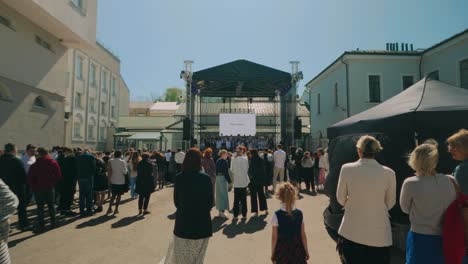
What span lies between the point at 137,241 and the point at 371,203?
4652 mm

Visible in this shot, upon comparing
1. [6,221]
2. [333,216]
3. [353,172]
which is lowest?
[333,216]

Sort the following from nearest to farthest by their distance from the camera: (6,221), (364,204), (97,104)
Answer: (6,221)
(364,204)
(97,104)

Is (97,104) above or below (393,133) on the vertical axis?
above

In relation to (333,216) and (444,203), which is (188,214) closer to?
(444,203)

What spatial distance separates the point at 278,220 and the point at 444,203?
1532mm

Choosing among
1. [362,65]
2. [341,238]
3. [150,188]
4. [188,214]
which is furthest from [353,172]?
[362,65]

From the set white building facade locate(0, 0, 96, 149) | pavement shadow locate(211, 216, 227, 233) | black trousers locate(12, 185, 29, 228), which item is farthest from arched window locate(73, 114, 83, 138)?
pavement shadow locate(211, 216, 227, 233)

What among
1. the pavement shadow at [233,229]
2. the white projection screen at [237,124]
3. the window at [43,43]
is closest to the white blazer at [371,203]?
the pavement shadow at [233,229]

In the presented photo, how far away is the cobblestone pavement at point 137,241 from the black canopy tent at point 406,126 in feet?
4.53

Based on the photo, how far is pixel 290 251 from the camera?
3150mm

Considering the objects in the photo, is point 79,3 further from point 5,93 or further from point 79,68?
point 79,68

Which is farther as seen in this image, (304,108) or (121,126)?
(304,108)

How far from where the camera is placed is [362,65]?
71.9ft

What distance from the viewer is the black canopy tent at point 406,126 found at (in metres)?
4.90
